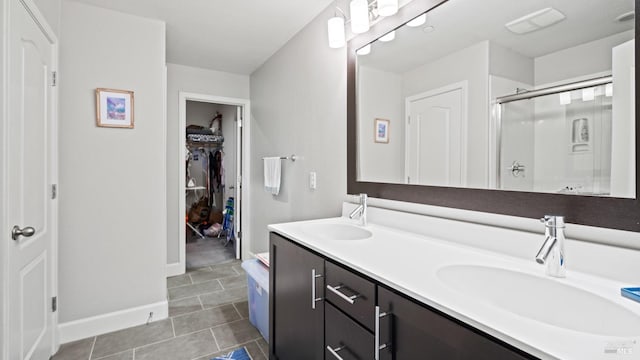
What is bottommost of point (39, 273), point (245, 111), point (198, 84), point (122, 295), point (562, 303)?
point (122, 295)

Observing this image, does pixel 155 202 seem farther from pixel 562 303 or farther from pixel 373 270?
pixel 562 303

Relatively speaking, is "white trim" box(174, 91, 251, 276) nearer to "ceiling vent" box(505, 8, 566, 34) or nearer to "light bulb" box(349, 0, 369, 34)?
"light bulb" box(349, 0, 369, 34)

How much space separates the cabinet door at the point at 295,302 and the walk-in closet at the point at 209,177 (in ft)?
10.2

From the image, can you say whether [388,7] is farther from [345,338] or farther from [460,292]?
[345,338]

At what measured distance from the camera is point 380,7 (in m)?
1.66

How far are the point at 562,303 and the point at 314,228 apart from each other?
3.86ft

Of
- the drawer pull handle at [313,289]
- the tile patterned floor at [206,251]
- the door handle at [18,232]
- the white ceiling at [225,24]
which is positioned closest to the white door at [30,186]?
the door handle at [18,232]

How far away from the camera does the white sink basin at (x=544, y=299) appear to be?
0.75 m

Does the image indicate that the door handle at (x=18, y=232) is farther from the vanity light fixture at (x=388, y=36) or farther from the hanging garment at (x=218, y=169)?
the hanging garment at (x=218, y=169)

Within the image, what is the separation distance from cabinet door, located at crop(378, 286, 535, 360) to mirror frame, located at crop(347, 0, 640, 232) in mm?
636

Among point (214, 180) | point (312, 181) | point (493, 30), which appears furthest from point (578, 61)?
point (214, 180)

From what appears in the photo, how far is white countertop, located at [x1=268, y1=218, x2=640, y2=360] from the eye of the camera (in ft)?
1.84

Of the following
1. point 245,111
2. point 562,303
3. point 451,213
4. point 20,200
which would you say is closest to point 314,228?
point 451,213

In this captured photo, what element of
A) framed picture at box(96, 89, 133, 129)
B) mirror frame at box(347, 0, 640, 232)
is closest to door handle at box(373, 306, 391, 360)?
mirror frame at box(347, 0, 640, 232)
